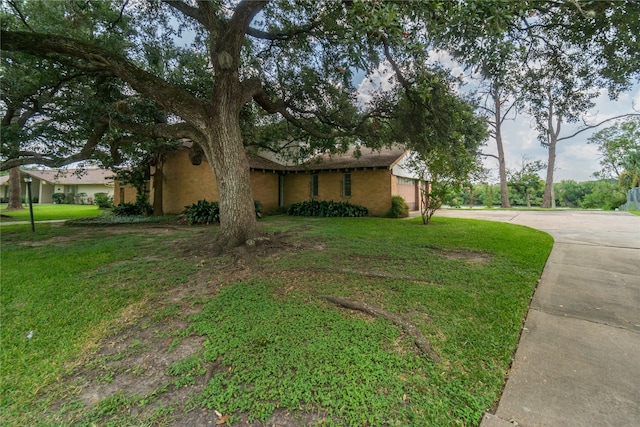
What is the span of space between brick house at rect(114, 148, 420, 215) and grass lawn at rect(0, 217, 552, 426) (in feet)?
30.1

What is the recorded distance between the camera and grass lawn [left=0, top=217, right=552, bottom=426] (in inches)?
75.1

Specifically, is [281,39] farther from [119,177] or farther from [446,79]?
[119,177]

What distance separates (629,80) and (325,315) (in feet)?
25.0

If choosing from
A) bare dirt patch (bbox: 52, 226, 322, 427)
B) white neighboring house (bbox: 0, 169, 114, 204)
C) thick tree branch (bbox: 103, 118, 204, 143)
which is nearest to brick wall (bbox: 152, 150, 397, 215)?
thick tree branch (bbox: 103, 118, 204, 143)

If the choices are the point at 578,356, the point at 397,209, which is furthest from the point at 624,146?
the point at 578,356

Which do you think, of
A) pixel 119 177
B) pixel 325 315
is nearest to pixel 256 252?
pixel 325 315

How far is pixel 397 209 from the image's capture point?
1445 centimetres

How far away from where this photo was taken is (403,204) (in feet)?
48.8

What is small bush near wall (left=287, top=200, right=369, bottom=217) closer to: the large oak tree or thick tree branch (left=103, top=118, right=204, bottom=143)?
the large oak tree

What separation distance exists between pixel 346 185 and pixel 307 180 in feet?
8.43

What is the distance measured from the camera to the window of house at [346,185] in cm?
1609

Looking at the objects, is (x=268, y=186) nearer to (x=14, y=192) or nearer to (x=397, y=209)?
(x=397, y=209)

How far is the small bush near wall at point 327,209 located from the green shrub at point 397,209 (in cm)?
135

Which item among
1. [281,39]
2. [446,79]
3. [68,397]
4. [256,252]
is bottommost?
[68,397]
